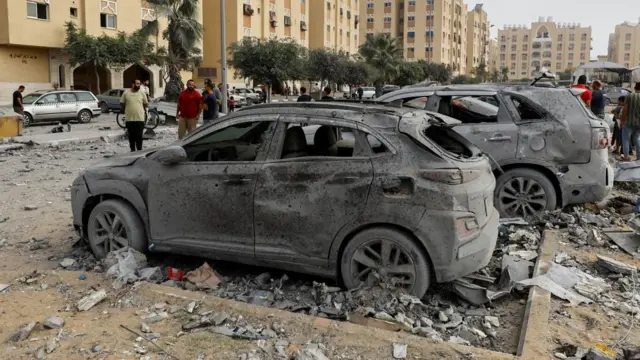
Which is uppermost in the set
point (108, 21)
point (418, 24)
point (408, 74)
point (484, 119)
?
point (418, 24)

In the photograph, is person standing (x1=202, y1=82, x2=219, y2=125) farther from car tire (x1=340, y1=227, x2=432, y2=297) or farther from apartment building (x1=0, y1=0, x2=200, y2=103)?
apartment building (x1=0, y1=0, x2=200, y2=103)

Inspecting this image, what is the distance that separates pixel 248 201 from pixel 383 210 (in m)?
1.22

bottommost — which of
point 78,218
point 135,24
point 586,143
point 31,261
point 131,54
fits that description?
point 31,261

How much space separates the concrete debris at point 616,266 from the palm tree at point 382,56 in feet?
208

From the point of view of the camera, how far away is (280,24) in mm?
67938

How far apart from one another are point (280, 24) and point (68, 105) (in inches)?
1812

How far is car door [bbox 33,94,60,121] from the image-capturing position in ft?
78.1

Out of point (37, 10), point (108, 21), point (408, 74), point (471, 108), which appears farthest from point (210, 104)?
point (408, 74)

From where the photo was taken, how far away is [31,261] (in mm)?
6004

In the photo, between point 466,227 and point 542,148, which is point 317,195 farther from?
point 542,148

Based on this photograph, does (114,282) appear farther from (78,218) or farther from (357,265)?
(357,265)

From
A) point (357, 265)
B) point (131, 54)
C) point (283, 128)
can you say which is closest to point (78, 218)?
point (283, 128)

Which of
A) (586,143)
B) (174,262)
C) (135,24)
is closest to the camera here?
(174,262)

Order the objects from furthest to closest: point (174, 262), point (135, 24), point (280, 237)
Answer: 1. point (135, 24)
2. point (174, 262)
3. point (280, 237)
